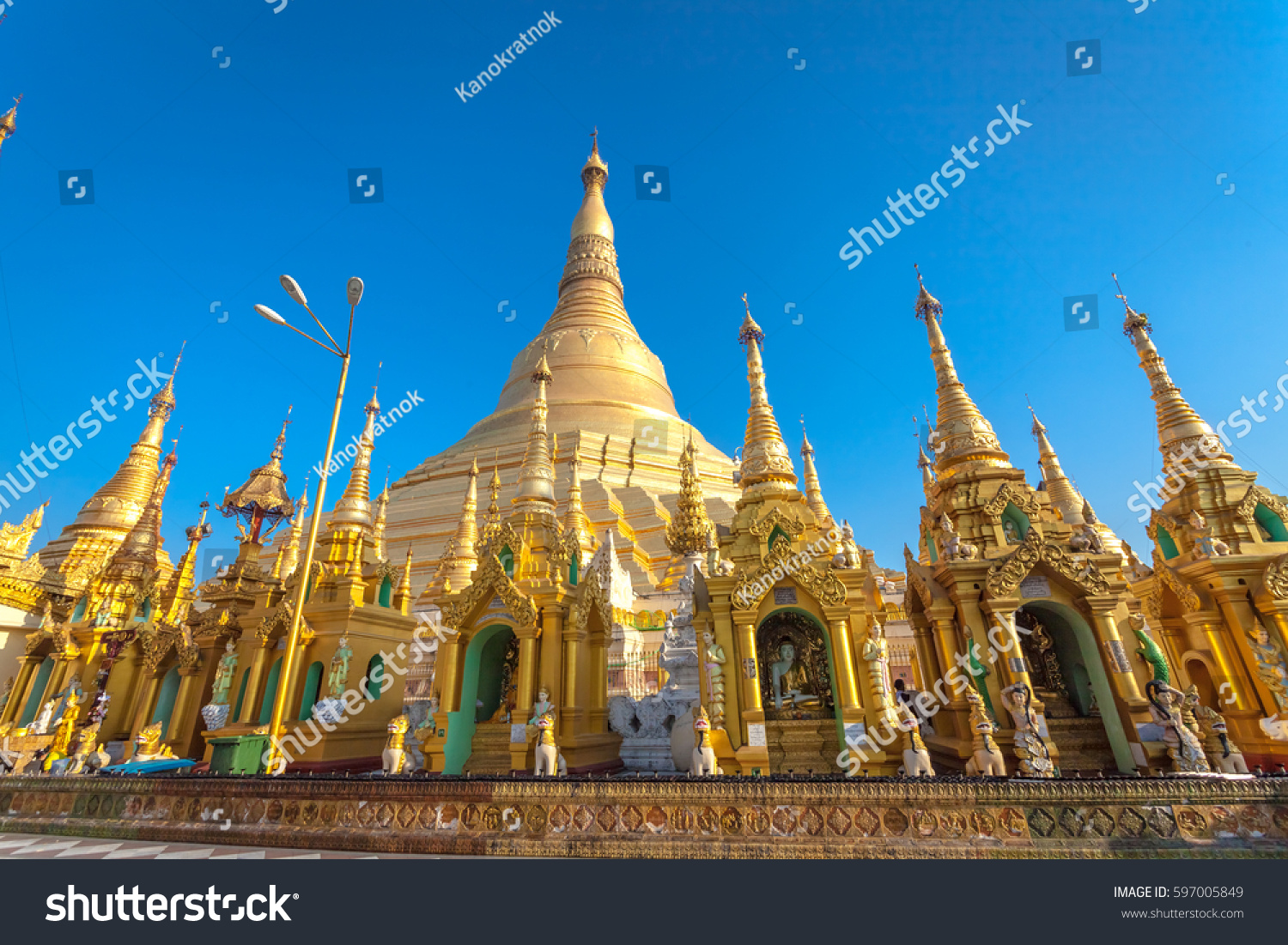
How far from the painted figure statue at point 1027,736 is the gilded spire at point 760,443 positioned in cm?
589

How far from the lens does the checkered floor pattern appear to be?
7.65 meters

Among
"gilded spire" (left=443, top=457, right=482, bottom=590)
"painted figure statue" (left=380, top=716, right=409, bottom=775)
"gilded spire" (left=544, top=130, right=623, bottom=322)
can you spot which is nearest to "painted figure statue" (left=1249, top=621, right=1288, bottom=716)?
"painted figure statue" (left=380, top=716, right=409, bottom=775)

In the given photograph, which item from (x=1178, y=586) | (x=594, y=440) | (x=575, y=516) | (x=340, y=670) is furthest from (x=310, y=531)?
(x=594, y=440)

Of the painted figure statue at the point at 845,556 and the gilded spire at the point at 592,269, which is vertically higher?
the gilded spire at the point at 592,269

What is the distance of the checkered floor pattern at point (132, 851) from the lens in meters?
7.65

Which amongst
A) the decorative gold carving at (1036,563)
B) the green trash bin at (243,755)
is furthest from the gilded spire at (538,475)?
the decorative gold carving at (1036,563)

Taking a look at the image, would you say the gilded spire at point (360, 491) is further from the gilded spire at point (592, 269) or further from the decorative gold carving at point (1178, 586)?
the gilded spire at point (592, 269)

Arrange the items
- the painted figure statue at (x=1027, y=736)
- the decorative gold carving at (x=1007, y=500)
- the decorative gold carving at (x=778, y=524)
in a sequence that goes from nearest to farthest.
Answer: the painted figure statue at (x=1027, y=736) < the decorative gold carving at (x=1007, y=500) < the decorative gold carving at (x=778, y=524)

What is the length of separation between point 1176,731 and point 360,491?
2042 centimetres

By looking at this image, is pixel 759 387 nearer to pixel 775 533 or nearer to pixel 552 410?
pixel 775 533

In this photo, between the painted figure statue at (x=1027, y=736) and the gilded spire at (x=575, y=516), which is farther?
the gilded spire at (x=575, y=516)
